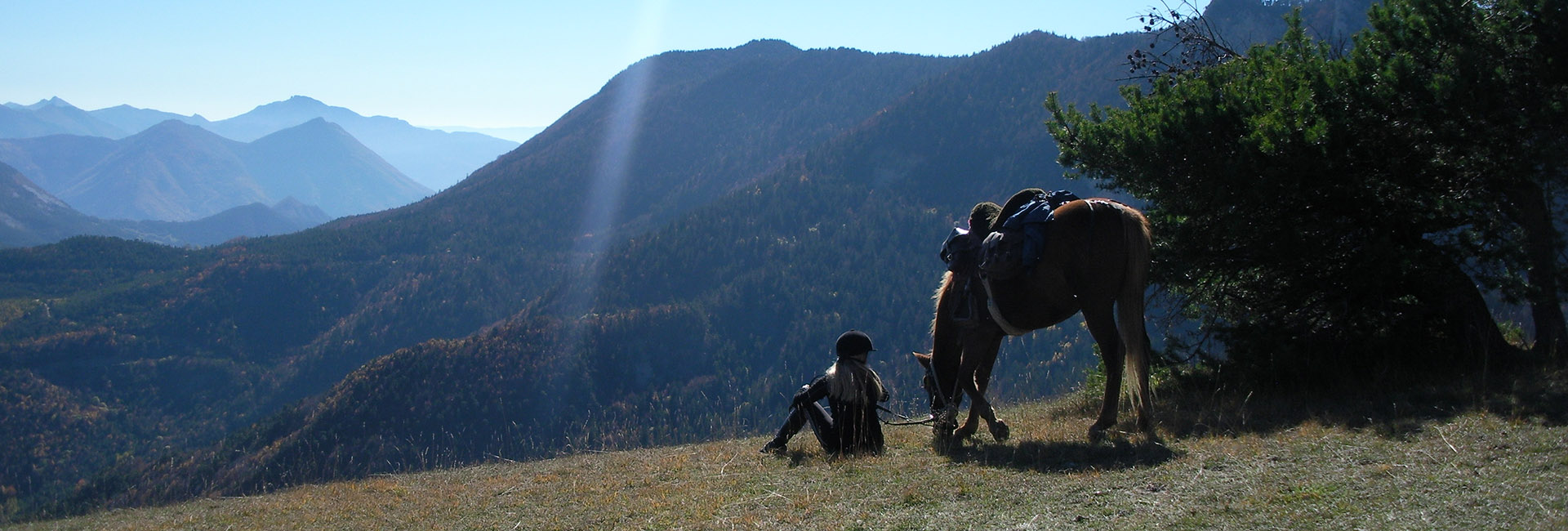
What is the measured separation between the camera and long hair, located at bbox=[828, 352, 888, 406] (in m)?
7.36

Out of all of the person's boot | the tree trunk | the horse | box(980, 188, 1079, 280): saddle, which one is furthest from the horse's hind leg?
the tree trunk

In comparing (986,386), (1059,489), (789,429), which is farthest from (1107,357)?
(789,429)

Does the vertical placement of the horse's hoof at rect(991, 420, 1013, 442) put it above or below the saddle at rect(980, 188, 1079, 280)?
below

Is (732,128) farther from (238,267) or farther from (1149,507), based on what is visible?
(1149,507)

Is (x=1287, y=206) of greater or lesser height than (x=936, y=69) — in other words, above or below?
below

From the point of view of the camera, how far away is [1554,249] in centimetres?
694

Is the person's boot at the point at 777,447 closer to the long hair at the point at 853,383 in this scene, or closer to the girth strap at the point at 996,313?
the long hair at the point at 853,383

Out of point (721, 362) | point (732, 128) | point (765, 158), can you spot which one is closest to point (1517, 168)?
point (721, 362)

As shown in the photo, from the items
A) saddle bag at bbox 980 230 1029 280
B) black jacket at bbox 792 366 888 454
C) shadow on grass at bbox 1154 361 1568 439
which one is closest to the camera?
shadow on grass at bbox 1154 361 1568 439

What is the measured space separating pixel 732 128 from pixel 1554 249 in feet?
564

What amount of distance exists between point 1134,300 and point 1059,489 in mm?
1875

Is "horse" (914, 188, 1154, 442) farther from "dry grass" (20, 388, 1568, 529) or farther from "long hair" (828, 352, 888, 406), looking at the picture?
"long hair" (828, 352, 888, 406)

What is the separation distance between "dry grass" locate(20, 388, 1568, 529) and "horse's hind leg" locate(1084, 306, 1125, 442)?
22 cm

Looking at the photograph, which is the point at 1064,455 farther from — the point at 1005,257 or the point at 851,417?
the point at 851,417
